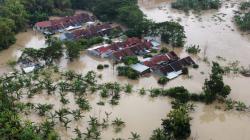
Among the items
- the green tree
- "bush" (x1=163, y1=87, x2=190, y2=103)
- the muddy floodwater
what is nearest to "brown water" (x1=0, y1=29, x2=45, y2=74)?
the muddy floodwater

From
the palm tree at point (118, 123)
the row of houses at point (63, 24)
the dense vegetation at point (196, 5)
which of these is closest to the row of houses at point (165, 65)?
the palm tree at point (118, 123)

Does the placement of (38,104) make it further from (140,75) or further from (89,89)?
(140,75)

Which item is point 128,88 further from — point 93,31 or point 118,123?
point 93,31

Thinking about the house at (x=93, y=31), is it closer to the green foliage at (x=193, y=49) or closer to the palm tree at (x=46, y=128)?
the green foliage at (x=193, y=49)

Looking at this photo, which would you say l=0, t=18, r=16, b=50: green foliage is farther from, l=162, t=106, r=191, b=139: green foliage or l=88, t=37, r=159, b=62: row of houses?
l=162, t=106, r=191, b=139: green foliage

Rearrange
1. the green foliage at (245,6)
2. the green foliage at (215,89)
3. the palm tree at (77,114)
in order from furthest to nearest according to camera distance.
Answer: the green foliage at (245,6) → the green foliage at (215,89) → the palm tree at (77,114)

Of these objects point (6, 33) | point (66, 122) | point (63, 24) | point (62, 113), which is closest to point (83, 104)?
point (62, 113)

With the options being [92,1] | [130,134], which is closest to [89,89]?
[130,134]

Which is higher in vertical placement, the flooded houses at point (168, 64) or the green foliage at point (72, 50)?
the green foliage at point (72, 50)
